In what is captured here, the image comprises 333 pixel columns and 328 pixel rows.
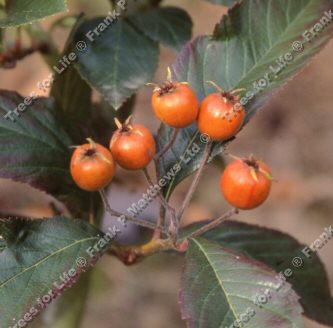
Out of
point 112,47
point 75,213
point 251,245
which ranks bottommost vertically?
point 75,213

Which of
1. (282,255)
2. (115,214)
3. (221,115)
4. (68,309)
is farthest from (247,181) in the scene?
(68,309)

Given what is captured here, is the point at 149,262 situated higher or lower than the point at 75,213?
lower

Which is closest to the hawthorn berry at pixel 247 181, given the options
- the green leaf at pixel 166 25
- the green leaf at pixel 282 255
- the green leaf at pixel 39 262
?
the green leaf at pixel 39 262

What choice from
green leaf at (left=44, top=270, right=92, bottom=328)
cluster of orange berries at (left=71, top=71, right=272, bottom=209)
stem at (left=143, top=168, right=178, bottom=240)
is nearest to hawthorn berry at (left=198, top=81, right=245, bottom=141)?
cluster of orange berries at (left=71, top=71, right=272, bottom=209)

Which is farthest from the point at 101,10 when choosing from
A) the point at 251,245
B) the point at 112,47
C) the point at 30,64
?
the point at 251,245

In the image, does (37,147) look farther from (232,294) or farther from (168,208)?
(232,294)

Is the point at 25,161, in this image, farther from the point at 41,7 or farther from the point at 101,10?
the point at 101,10
